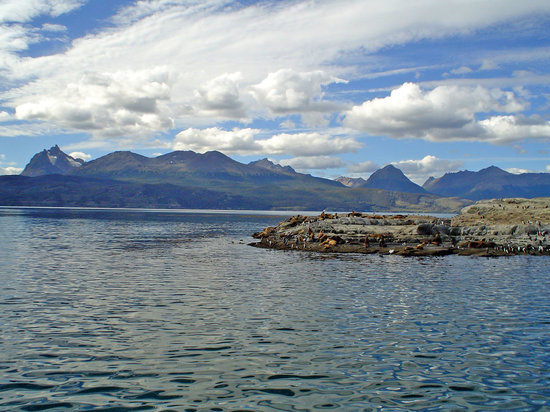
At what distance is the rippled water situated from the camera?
43.6 ft

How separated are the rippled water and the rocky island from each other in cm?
2578

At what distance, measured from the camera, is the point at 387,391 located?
45.0ft

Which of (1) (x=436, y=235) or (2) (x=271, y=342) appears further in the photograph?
(1) (x=436, y=235)

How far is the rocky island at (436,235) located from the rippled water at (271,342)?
25781mm

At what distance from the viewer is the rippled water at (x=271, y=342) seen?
13.3 metres

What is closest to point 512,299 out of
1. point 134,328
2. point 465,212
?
point 134,328

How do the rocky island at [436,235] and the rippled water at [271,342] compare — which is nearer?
the rippled water at [271,342]

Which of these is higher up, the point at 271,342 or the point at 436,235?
the point at 436,235

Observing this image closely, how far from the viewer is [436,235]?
7100 cm

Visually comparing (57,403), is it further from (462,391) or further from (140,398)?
(462,391)

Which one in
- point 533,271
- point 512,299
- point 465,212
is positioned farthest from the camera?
point 465,212

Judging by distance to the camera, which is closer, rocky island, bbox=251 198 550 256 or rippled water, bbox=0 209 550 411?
rippled water, bbox=0 209 550 411

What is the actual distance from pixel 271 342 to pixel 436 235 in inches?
2313

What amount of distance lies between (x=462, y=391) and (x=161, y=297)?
2022cm
